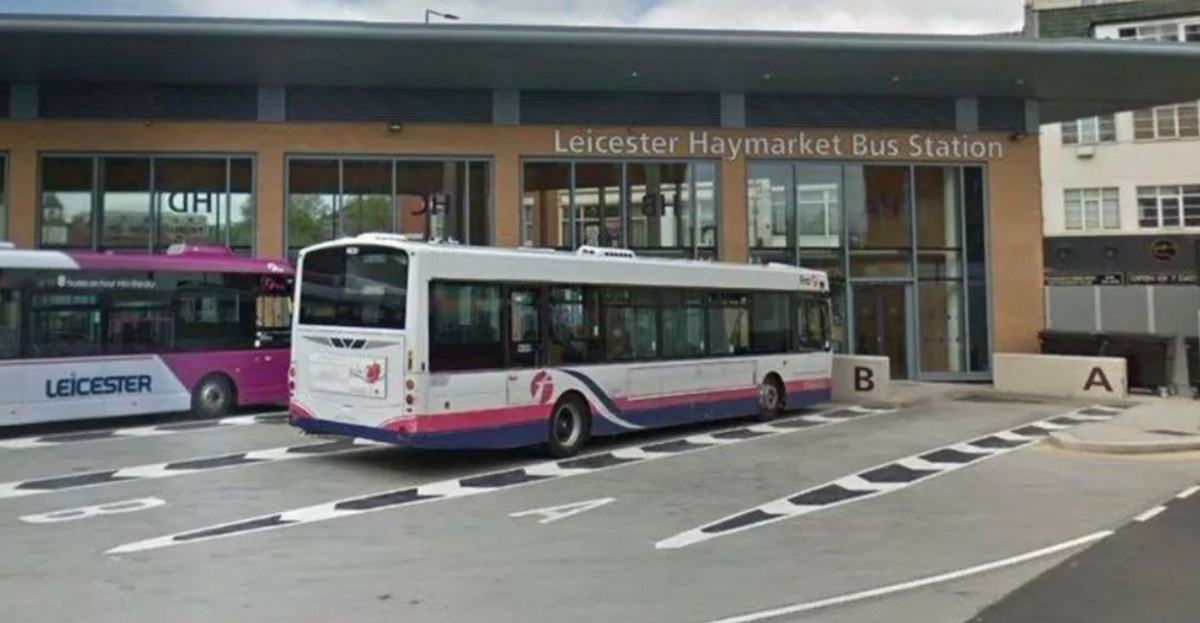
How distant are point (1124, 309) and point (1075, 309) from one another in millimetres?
1231

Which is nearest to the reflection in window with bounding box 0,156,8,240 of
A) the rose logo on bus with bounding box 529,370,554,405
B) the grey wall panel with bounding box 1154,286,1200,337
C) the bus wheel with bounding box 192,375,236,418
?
the bus wheel with bounding box 192,375,236,418

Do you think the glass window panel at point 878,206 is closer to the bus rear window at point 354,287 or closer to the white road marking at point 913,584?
the bus rear window at point 354,287

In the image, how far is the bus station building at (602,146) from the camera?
835 inches

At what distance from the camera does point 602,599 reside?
6.66 metres

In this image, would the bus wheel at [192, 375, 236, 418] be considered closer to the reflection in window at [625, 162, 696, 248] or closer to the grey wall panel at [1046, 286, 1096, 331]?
the reflection in window at [625, 162, 696, 248]

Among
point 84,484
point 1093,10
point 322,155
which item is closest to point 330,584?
point 84,484

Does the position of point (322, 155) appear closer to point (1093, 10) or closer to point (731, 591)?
point (731, 591)

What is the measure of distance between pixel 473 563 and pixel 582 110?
17.8 metres

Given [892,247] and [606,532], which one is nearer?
[606,532]

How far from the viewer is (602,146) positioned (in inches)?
958

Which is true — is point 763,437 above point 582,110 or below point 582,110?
below

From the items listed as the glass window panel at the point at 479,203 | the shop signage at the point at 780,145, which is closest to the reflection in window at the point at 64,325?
the glass window panel at the point at 479,203

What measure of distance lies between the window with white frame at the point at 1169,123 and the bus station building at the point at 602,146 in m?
14.5

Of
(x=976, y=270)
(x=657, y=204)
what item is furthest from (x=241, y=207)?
(x=976, y=270)
